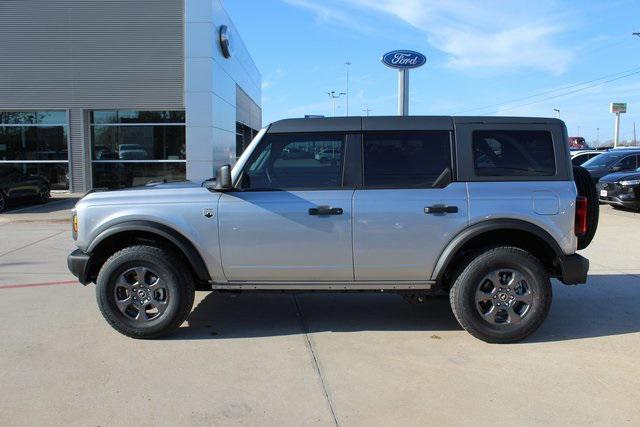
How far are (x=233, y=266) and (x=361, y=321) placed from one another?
1.37 m

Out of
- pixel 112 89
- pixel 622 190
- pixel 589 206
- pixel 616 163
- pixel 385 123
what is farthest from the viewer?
pixel 112 89

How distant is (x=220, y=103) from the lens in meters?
20.0

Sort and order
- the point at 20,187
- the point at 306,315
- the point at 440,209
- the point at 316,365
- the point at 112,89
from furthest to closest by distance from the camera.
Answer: the point at 112,89, the point at 20,187, the point at 306,315, the point at 440,209, the point at 316,365

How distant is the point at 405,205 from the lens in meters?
4.61

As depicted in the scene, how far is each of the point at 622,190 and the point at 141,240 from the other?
43.7ft

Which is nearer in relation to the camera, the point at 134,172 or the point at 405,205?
the point at 405,205

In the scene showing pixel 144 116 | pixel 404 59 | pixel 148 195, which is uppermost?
pixel 404 59

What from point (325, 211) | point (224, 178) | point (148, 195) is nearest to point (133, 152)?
point (148, 195)

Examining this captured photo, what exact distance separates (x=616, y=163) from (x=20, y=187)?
18.0 meters

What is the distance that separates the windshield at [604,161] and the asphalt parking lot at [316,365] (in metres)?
13.0

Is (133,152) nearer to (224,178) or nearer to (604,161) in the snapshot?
(604,161)

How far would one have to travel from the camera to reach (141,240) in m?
4.95

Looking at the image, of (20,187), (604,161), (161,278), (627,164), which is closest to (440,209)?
(161,278)

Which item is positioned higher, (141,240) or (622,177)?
(622,177)
